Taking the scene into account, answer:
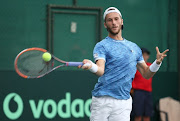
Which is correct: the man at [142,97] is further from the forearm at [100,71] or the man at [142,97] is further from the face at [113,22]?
the forearm at [100,71]

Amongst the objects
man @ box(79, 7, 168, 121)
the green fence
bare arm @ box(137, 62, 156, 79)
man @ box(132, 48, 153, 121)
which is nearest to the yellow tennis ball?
man @ box(79, 7, 168, 121)

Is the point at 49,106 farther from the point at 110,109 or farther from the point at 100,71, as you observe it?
the point at 100,71

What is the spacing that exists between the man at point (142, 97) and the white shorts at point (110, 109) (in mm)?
3309

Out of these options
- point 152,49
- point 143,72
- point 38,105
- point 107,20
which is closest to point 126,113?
point 143,72

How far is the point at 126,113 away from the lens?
4.18m

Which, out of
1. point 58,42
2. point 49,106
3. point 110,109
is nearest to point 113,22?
point 110,109

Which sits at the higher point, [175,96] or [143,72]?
[143,72]

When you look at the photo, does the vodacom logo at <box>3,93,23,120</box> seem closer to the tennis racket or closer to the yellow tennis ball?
the tennis racket

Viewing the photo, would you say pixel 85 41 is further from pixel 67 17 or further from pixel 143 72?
pixel 143 72

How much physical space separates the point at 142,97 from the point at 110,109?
11.3 feet

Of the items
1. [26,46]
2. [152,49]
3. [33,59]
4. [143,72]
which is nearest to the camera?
[33,59]

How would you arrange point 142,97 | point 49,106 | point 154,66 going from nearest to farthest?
point 154,66, point 49,106, point 142,97

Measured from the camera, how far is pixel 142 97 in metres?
7.48

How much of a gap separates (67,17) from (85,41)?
55 cm
